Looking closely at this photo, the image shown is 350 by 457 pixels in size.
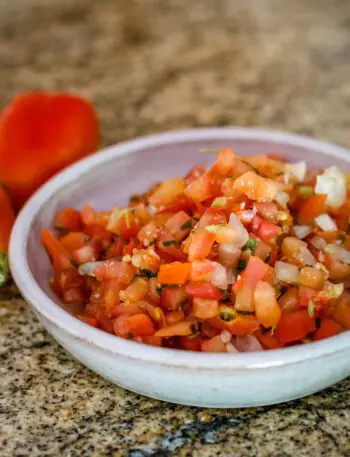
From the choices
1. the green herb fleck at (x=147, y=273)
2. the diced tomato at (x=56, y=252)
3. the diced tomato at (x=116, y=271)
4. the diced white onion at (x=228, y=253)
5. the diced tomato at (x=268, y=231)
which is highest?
the diced tomato at (x=268, y=231)

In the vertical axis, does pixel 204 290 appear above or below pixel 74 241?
above

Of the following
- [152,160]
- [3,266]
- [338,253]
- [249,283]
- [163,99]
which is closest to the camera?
[249,283]

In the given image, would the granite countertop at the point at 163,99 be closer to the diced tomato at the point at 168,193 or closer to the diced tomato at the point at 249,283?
the diced tomato at the point at 249,283

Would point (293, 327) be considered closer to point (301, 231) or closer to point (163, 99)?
point (301, 231)

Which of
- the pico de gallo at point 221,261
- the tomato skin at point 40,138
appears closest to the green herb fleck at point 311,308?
the pico de gallo at point 221,261

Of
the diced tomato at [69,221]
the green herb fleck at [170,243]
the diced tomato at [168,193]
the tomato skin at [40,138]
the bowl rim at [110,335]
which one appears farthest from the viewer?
the tomato skin at [40,138]

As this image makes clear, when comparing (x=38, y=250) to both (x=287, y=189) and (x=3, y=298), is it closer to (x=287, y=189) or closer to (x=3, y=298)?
(x=3, y=298)

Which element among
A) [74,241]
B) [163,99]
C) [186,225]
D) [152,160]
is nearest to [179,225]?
[186,225]
